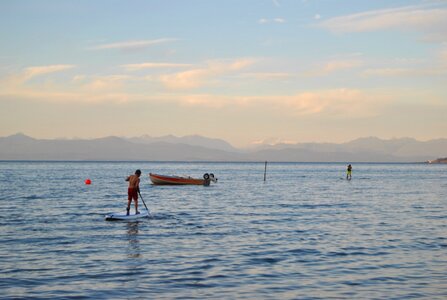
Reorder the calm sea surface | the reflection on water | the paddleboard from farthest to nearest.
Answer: the paddleboard < the reflection on water < the calm sea surface

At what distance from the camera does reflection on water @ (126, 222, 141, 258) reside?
1959 centimetres

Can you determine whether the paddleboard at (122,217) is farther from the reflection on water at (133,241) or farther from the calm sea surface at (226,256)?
the reflection on water at (133,241)

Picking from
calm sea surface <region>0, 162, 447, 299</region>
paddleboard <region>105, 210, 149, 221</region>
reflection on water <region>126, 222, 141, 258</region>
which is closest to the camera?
calm sea surface <region>0, 162, 447, 299</region>

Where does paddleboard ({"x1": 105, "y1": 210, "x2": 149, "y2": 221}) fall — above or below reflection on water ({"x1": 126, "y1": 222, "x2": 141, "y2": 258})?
above

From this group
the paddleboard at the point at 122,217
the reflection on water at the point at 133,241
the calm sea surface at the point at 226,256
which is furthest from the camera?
the paddleboard at the point at 122,217

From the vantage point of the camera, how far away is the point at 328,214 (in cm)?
3362

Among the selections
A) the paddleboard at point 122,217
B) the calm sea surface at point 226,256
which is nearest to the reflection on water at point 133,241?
the calm sea surface at point 226,256

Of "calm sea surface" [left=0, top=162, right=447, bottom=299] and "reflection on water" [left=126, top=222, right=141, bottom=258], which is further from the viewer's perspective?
"reflection on water" [left=126, top=222, right=141, bottom=258]

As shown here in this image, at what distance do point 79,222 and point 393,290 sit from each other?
62.1ft

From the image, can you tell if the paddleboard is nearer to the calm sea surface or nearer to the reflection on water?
the calm sea surface

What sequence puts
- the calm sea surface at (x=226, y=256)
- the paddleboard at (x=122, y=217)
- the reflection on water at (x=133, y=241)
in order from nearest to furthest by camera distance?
the calm sea surface at (x=226, y=256)
the reflection on water at (x=133, y=241)
the paddleboard at (x=122, y=217)

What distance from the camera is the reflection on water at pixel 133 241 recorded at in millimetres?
19594

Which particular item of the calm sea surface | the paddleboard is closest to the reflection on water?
the calm sea surface

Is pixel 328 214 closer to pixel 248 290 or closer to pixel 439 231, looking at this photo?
pixel 439 231
